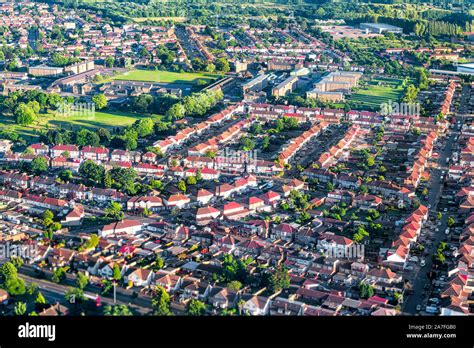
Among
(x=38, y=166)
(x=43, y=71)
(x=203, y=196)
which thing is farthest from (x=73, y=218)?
(x=43, y=71)

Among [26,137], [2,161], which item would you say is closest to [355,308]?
[2,161]

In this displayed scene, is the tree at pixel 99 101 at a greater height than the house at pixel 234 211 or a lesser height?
greater

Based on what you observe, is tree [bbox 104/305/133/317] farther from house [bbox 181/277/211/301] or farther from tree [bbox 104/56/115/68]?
tree [bbox 104/56/115/68]

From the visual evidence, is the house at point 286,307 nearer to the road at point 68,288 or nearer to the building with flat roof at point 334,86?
the road at point 68,288

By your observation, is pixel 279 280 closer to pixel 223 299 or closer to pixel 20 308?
pixel 223 299

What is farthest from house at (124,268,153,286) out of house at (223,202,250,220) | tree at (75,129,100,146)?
tree at (75,129,100,146)

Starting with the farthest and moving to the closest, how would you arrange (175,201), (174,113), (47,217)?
(174,113), (175,201), (47,217)

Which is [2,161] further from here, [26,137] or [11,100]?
[11,100]

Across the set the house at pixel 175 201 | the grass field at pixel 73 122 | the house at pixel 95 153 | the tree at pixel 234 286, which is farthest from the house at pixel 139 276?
the grass field at pixel 73 122
